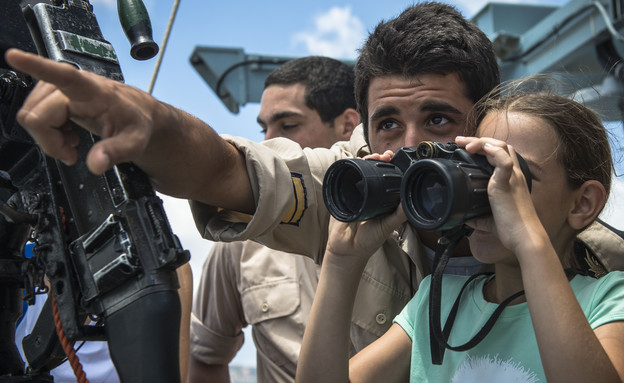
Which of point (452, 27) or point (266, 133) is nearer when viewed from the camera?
point (452, 27)

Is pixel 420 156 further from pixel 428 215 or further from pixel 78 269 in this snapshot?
pixel 78 269

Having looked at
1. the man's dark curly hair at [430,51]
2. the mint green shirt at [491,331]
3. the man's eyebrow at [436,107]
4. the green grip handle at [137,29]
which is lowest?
the mint green shirt at [491,331]

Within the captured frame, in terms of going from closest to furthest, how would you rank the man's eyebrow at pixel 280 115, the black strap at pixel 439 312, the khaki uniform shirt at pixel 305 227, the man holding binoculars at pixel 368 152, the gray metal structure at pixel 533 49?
the black strap at pixel 439 312, the man holding binoculars at pixel 368 152, the khaki uniform shirt at pixel 305 227, the man's eyebrow at pixel 280 115, the gray metal structure at pixel 533 49

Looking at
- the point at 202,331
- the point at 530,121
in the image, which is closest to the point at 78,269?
the point at 530,121

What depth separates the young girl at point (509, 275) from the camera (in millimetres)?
1166

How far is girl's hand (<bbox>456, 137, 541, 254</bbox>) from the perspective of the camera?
1160 millimetres

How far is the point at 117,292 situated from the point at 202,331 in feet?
5.71

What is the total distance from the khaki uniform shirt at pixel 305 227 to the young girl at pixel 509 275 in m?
0.20

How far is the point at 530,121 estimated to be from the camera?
1379mm

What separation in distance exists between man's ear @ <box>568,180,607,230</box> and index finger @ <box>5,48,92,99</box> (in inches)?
38.3

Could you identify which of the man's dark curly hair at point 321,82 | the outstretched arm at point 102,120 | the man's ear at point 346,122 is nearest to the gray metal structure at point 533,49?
the man's dark curly hair at point 321,82

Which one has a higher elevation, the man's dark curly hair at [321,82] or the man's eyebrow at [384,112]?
the man's dark curly hair at [321,82]

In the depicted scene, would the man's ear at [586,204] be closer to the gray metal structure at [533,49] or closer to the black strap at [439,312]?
the black strap at [439,312]

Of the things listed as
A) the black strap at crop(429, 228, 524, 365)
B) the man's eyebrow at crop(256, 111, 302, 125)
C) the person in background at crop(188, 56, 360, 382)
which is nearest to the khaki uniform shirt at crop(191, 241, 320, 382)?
the person in background at crop(188, 56, 360, 382)
